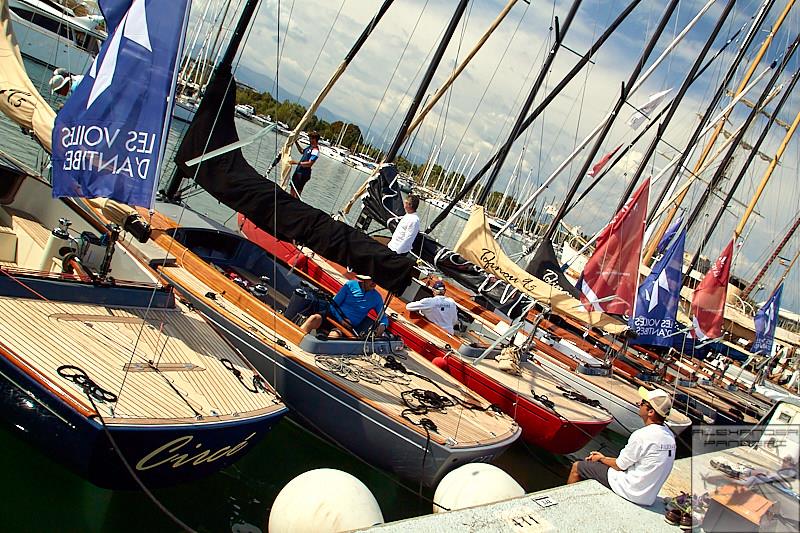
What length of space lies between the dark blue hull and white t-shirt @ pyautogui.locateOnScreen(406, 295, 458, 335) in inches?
253

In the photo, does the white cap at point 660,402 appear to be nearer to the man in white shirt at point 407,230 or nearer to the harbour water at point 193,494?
the harbour water at point 193,494

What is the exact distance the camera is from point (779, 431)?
14.9 feet

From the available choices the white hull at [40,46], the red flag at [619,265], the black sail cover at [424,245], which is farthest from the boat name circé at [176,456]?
the white hull at [40,46]

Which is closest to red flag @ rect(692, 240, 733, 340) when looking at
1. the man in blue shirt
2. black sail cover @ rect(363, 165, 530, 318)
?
black sail cover @ rect(363, 165, 530, 318)

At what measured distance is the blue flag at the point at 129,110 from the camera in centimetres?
567

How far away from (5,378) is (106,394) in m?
0.78

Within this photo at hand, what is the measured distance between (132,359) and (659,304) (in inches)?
447

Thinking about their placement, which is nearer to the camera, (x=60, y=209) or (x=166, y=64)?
(x=166, y=64)

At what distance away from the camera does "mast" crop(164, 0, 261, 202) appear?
1065cm

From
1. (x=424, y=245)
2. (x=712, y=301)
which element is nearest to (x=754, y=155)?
(x=712, y=301)

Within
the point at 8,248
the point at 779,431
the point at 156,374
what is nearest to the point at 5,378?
the point at 156,374

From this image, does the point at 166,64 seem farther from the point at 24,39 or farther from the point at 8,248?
the point at 24,39

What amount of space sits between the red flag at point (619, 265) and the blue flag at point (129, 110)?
916cm

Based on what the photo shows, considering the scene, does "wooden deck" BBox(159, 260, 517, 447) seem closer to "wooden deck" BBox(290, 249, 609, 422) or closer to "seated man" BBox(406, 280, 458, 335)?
"wooden deck" BBox(290, 249, 609, 422)
